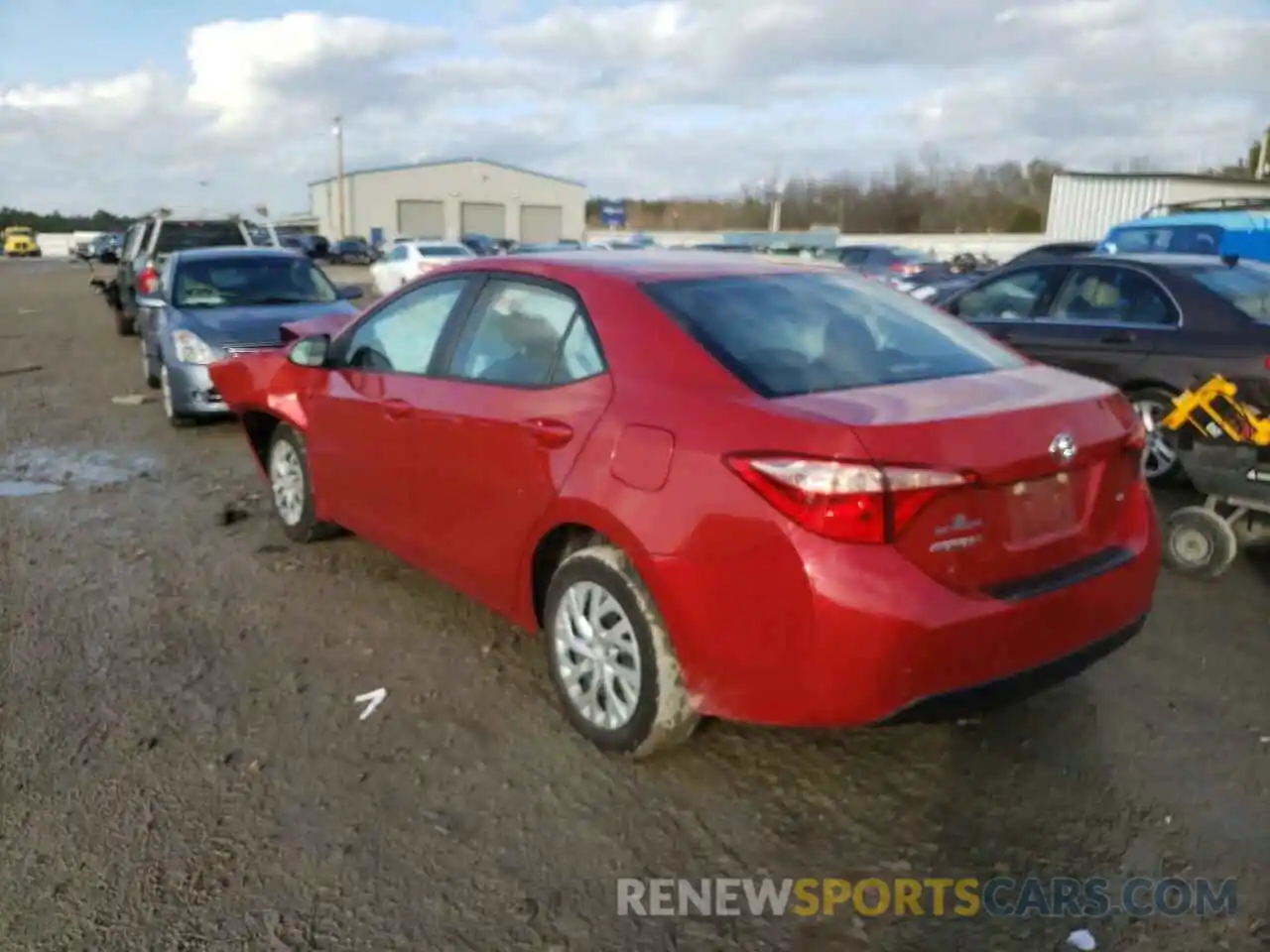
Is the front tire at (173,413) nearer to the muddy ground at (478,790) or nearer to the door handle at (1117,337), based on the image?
the muddy ground at (478,790)

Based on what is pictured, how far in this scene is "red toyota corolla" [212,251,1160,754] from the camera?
2.91 meters

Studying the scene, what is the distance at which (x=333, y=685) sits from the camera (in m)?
4.21

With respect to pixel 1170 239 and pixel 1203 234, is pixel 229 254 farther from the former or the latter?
pixel 1203 234

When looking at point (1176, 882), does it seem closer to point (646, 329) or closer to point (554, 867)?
point (554, 867)

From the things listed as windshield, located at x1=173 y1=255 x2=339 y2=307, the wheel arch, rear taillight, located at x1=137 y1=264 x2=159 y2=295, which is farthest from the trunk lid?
rear taillight, located at x1=137 y1=264 x2=159 y2=295

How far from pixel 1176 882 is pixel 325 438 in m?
3.95

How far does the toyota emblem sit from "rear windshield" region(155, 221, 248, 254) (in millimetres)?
14579

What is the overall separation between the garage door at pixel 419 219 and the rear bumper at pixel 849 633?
256 ft

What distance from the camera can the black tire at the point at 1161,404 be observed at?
6.98 meters

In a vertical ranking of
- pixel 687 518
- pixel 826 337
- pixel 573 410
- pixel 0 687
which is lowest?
pixel 0 687

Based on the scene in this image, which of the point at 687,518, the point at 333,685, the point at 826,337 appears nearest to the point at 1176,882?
the point at 687,518

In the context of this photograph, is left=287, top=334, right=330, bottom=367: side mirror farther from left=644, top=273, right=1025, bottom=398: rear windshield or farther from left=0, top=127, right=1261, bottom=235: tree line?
left=0, top=127, right=1261, bottom=235: tree line

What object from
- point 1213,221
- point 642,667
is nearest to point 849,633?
point 642,667

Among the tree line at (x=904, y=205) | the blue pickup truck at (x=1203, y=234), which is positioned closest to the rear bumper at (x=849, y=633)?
the blue pickup truck at (x=1203, y=234)
